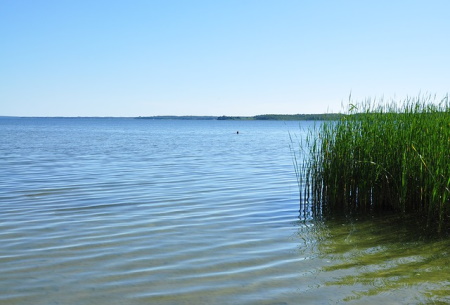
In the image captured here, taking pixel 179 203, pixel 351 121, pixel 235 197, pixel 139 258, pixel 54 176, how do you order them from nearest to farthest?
1. pixel 139 258
2. pixel 351 121
3. pixel 179 203
4. pixel 235 197
5. pixel 54 176

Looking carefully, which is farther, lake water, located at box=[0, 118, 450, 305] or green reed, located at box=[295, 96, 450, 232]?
green reed, located at box=[295, 96, 450, 232]

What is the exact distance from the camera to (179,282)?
5023 millimetres

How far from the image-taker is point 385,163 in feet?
26.1

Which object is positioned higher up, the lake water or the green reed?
the green reed

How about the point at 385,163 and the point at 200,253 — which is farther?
the point at 385,163

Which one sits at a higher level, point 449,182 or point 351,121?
point 351,121

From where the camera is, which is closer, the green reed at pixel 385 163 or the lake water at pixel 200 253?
the lake water at pixel 200 253

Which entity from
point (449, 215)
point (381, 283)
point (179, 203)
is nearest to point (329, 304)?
point (381, 283)

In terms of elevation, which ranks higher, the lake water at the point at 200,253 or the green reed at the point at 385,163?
the green reed at the point at 385,163

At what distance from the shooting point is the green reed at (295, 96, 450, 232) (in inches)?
275

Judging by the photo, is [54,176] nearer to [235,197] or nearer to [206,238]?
[235,197]

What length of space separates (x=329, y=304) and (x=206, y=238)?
2.64m

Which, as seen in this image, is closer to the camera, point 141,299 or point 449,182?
point 141,299

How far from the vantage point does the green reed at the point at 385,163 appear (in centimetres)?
697
